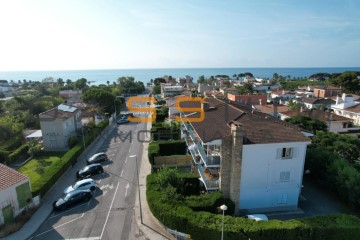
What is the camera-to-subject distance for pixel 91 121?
50.3 metres

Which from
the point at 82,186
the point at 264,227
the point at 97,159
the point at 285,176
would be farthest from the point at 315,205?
the point at 97,159

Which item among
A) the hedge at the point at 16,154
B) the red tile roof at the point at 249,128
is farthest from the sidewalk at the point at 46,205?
the red tile roof at the point at 249,128

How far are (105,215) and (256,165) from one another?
14496 mm

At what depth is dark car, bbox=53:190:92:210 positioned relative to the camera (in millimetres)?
23109

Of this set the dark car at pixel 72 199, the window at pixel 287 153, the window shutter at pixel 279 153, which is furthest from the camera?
the dark car at pixel 72 199

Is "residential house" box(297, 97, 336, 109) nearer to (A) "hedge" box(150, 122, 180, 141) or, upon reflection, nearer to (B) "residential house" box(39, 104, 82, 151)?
(A) "hedge" box(150, 122, 180, 141)

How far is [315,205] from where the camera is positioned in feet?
79.5

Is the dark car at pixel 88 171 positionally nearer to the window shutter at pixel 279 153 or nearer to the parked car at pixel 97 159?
the parked car at pixel 97 159

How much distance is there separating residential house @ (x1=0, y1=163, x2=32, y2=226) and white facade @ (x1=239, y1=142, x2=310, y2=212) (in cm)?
1980

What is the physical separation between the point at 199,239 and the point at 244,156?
314 inches

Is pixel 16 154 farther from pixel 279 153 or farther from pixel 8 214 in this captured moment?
pixel 279 153

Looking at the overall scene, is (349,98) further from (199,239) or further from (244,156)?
(199,239)

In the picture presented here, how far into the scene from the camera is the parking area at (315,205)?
894 inches

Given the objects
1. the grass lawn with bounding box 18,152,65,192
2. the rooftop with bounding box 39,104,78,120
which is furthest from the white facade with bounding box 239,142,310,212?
the rooftop with bounding box 39,104,78,120
